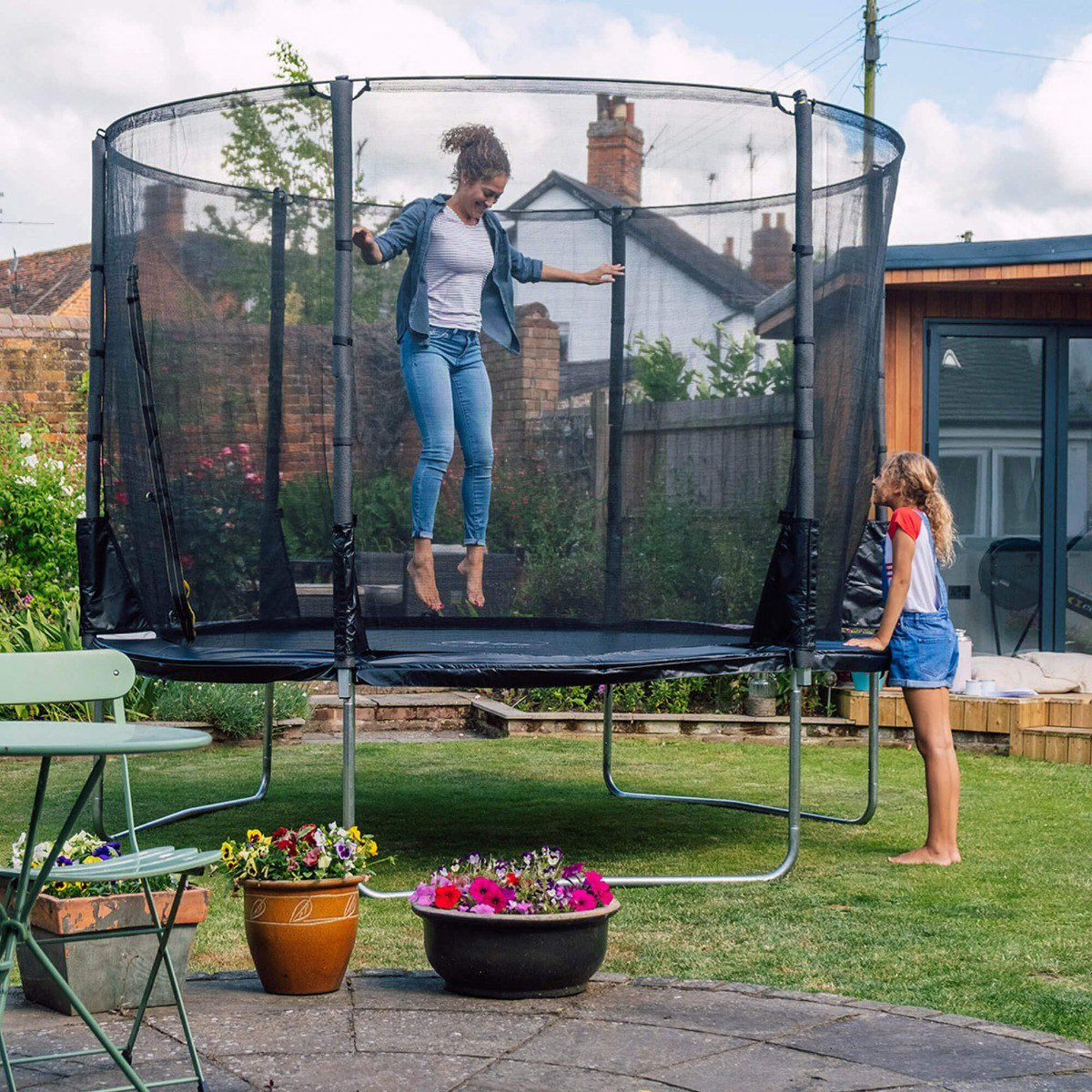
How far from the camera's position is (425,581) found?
5473 mm

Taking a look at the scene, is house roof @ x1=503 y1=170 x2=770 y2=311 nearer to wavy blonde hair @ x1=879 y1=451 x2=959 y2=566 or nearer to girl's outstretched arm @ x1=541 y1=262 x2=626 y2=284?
girl's outstretched arm @ x1=541 y1=262 x2=626 y2=284

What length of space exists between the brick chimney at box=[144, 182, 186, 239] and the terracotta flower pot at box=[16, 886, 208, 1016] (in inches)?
102

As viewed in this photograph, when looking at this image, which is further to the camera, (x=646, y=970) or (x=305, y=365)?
(x=305, y=365)

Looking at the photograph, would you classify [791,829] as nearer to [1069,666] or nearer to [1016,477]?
[1069,666]

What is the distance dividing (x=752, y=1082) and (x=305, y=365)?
340 cm

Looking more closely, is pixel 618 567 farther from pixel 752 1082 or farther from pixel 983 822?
pixel 752 1082

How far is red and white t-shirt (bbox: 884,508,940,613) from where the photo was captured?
5.07 meters

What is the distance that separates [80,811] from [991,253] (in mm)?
6838

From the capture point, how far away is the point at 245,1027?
3229mm

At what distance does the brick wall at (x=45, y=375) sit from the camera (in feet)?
35.2

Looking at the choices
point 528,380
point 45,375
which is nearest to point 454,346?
point 528,380

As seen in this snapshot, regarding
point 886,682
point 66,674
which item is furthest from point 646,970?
point 886,682

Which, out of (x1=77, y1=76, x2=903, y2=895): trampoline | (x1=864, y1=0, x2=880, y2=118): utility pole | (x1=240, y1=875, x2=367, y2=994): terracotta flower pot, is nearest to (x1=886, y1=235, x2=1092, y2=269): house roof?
(x1=77, y1=76, x2=903, y2=895): trampoline

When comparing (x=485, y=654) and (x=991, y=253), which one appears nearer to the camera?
(x=485, y=654)
